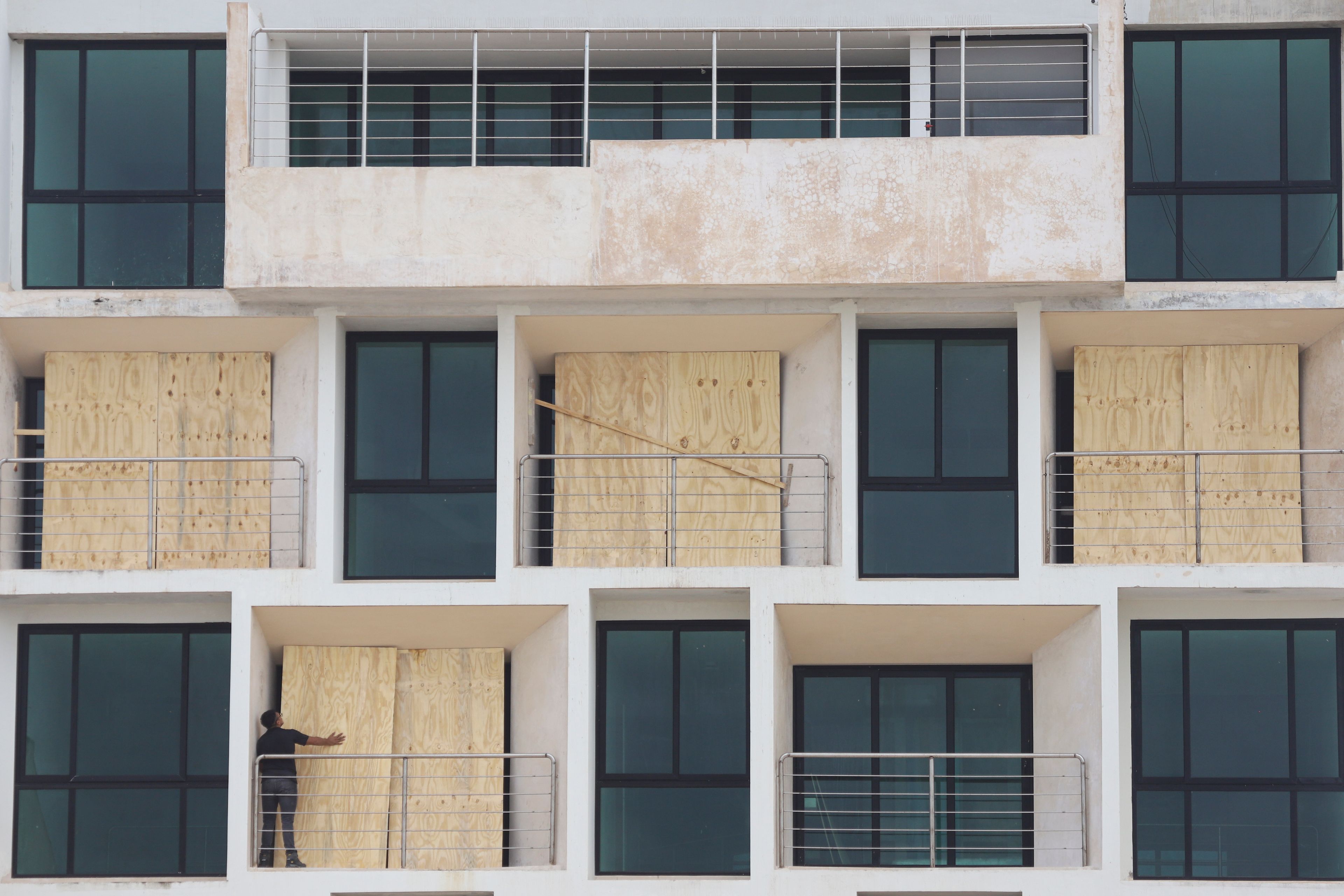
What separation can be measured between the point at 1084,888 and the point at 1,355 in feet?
38.4

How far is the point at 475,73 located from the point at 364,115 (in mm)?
1109

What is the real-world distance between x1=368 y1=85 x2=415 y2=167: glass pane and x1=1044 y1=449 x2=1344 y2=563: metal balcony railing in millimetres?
7419

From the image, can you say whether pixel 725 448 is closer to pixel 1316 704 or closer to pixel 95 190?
pixel 1316 704

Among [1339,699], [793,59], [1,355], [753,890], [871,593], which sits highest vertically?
[793,59]

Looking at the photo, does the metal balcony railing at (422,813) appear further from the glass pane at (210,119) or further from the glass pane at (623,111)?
the glass pane at (623,111)

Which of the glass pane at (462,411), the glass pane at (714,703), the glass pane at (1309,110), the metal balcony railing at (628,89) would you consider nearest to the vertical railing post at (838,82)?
the metal balcony railing at (628,89)

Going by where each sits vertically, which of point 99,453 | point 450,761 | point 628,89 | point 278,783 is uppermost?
point 628,89

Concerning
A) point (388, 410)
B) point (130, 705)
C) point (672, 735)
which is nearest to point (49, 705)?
point (130, 705)

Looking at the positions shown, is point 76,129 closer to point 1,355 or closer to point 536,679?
point 1,355

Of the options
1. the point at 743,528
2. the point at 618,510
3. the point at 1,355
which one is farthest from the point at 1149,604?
the point at 1,355

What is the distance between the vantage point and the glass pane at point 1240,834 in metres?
16.2

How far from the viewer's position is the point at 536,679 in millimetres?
16547

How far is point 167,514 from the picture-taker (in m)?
17.0

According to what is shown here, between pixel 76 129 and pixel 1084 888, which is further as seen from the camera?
pixel 76 129
